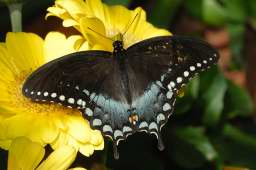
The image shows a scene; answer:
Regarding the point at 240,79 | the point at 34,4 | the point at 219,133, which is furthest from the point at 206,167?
the point at 34,4

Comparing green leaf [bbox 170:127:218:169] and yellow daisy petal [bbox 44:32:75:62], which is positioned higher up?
yellow daisy petal [bbox 44:32:75:62]

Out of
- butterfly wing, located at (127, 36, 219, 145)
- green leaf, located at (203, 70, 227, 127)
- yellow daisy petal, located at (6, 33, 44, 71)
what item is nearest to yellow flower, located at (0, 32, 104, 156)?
yellow daisy petal, located at (6, 33, 44, 71)

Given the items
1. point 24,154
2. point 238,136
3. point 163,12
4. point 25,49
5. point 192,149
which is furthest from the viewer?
point 163,12

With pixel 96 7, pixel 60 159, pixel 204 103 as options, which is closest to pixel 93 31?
pixel 96 7

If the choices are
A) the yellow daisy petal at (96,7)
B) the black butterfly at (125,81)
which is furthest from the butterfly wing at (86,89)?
the yellow daisy petal at (96,7)

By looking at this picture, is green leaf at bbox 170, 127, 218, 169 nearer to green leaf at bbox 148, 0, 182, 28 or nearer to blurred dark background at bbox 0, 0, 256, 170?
blurred dark background at bbox 0, 0, 256, 170

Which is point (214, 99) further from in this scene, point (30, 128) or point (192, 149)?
point (30, 128)
